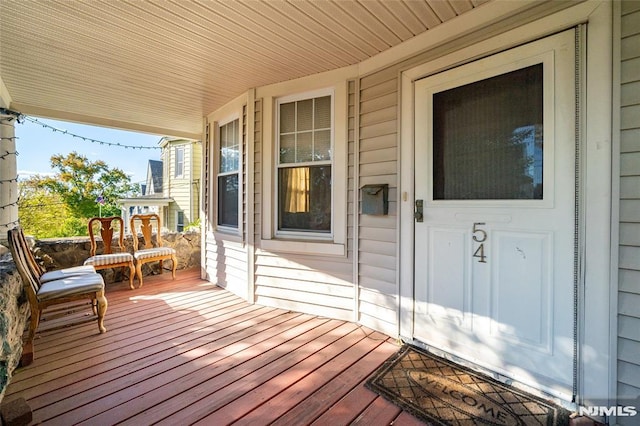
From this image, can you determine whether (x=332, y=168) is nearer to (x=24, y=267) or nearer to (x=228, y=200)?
(x=228, y=200)

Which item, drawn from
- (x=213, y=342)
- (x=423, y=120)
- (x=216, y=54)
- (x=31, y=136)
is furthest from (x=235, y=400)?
(x=31, y=136)

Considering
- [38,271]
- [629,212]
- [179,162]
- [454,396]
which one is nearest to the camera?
[629,212]

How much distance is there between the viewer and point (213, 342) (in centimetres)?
242

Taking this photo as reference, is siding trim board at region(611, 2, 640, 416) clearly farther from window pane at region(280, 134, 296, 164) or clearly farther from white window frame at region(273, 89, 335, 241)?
window pane at region(280, 134, 296, 164)

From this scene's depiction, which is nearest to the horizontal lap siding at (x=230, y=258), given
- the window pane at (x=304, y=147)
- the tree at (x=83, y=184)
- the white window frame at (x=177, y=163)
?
the window pane at (x=304, y=147)

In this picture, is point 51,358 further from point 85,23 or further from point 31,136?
point 31,136

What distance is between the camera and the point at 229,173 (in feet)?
13.0

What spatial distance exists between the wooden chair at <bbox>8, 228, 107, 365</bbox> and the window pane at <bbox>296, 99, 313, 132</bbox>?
8.30ft

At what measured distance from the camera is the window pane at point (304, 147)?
3104mm

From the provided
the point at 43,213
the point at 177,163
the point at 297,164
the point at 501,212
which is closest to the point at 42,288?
the point at 297,164

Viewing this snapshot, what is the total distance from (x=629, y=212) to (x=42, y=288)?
4153mm

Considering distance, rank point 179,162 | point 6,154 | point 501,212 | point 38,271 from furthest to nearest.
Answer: point 179,162 < point 6,154 < point 38,271 < point 501,212

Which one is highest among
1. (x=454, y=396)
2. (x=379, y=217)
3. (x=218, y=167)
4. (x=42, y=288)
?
(x=218, y=167)

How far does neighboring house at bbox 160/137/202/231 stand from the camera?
9.00m
